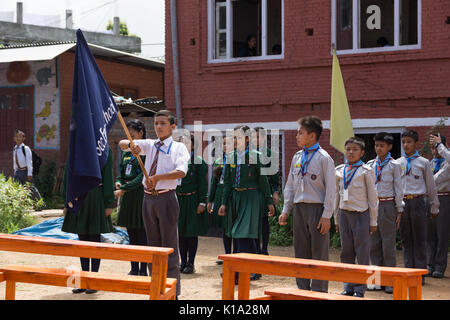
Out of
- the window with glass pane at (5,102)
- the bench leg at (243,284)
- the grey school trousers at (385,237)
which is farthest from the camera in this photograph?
the window with glass pane at (5,102)

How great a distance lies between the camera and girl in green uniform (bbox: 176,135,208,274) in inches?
372

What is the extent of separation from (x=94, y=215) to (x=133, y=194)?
0.82m

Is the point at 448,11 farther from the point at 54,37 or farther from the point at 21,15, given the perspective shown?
the point at 21,15

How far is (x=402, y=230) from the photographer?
9.04 m

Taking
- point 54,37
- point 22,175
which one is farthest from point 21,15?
point 22,175

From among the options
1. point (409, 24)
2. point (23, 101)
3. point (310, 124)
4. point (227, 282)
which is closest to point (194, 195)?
point (310, 124)

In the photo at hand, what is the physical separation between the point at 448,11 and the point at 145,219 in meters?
8.73

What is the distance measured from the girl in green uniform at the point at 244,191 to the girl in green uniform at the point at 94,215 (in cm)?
159

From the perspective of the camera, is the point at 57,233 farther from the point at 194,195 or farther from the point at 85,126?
the point at 85,126

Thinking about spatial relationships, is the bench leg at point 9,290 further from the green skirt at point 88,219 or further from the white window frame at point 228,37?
the white window frame at point 228,37

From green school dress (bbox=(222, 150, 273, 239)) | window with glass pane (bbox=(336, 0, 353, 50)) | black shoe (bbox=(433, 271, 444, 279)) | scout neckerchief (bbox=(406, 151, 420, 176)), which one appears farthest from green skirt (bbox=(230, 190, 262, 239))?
window with glass pane (bbox=(336, 0, 353, 50))

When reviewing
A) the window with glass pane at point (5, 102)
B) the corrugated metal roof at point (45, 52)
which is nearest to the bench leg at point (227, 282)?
the corrugated metal roof at point (45, 52)

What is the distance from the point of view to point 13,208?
42.8 feet

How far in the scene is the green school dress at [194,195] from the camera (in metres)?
9.46
